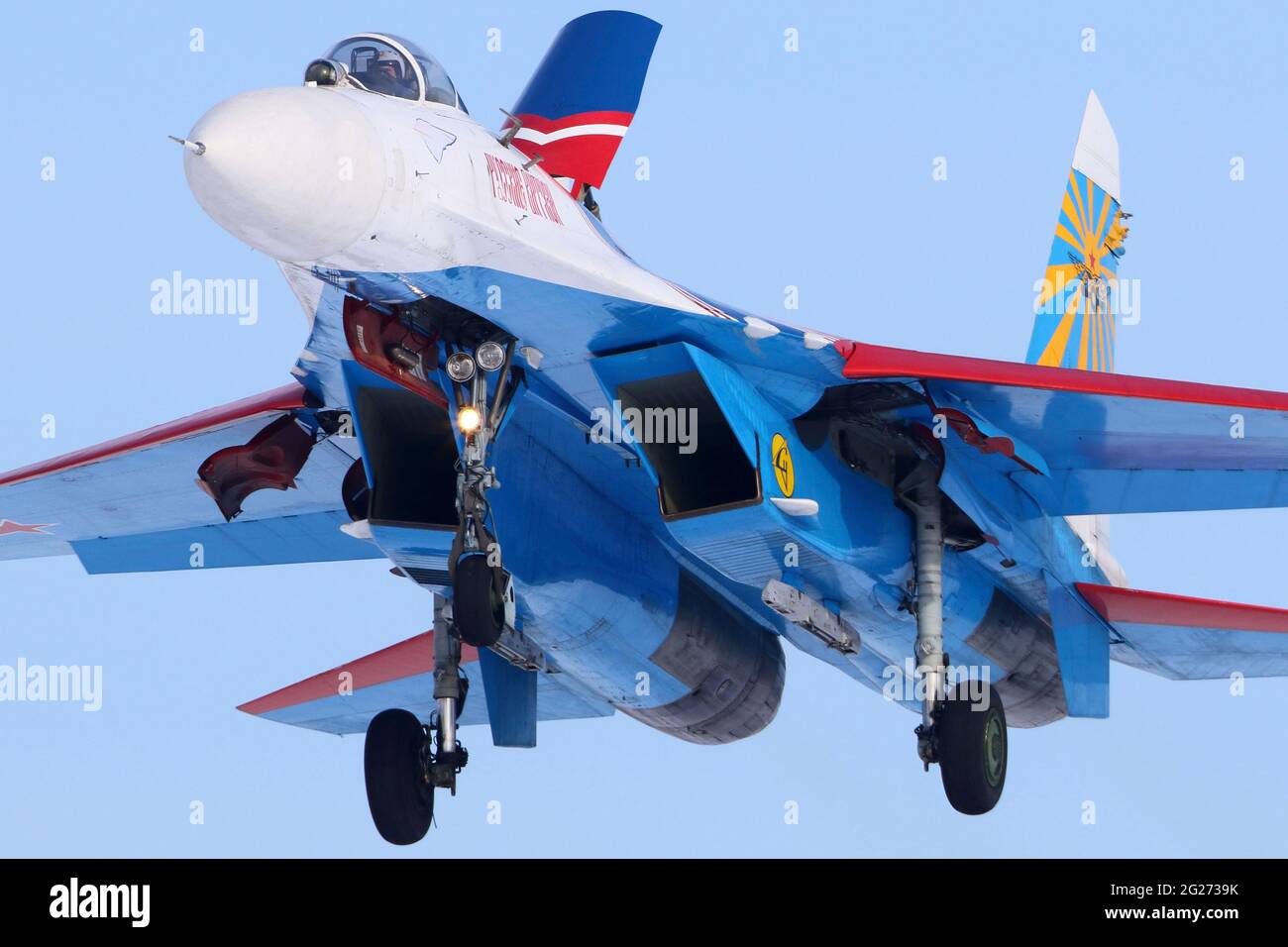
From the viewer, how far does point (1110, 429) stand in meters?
14.2

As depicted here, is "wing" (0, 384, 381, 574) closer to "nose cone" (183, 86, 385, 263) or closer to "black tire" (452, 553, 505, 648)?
"black tire" (452, 553, 505, 648)

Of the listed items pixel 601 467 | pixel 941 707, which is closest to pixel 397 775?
pixel 601 467

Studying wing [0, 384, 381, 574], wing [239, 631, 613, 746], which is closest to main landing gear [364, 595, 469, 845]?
wing [0, 384, 381, 574]

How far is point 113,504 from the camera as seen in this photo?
16391 millimetres

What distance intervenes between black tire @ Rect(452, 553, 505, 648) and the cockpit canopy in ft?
9.07

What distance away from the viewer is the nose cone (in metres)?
10.1

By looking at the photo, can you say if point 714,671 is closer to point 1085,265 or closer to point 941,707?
point 941,707

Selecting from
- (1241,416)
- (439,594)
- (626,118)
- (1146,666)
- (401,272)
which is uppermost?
(626,118)

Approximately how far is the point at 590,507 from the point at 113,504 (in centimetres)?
462

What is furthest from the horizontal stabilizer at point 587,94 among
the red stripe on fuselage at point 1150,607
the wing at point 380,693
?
the red stripe on fuselage at point 1150,607

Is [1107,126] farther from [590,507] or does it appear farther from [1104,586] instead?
[590,507]

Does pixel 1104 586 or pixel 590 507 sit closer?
pixel 590 507

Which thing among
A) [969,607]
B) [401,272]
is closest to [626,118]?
[401,272]

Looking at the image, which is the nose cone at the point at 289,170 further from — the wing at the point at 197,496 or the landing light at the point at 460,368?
the wing at the point at 197,496
